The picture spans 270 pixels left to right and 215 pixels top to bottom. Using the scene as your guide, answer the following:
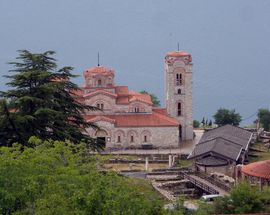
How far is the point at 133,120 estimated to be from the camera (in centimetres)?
4441

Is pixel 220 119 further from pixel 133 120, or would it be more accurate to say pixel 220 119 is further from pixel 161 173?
pixel 161 173

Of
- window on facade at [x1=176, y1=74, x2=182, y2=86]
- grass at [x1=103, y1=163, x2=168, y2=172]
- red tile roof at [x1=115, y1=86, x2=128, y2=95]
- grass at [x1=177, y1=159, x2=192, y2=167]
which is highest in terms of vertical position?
window on facade at [x1=176, y1=74, x2=182, y2=86]

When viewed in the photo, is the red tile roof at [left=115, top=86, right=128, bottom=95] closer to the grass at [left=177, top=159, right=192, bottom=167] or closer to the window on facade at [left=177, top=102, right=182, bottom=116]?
the window on facade at [left=177, top=102, right=182, bottom=116]

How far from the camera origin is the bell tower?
46906 mm

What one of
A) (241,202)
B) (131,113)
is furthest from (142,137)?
(241,202)

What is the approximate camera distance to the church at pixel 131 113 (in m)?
43.8

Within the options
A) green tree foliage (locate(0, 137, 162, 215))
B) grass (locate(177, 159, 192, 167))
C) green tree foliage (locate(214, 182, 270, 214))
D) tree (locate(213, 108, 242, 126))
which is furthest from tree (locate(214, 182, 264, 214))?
tree (locate(213, 108, 242, 126))

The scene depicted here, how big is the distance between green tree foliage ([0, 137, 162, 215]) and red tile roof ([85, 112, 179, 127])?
1048 inches

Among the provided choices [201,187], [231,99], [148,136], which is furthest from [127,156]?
[231,99]

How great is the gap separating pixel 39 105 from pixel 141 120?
20.6 meters

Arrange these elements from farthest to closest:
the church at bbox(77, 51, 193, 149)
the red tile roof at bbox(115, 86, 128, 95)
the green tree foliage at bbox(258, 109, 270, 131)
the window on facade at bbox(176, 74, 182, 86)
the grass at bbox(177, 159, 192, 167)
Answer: the green tree foliage at bbox(258, 109, 270, 131) → the window on facade at bbox(176, 74, 182, 86) → the red tile roof at bbox(115, 86, 128, 95) → the church at bbox(77, 51, 193, 149) → the grass at bbox(177, 159, 192, 167)

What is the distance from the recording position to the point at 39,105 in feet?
79.3

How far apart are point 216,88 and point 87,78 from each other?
139413mm

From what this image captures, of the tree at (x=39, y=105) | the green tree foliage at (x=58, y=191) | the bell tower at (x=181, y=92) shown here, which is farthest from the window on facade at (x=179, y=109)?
the green tree foliage at (x=58, y=191)
